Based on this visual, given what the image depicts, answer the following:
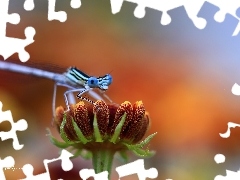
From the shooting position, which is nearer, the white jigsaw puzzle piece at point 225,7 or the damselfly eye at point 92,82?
the damselfly eye at point 92,82

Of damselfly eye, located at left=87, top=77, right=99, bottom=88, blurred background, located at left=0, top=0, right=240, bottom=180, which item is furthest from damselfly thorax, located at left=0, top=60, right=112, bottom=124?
blurred background, located at left=0, top=0, right=240, bottom=180

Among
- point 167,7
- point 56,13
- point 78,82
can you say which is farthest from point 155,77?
point 78,82

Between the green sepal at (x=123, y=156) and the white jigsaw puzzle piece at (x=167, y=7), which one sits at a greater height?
the white jigsaw puzzle piece at (x=167, y=7)

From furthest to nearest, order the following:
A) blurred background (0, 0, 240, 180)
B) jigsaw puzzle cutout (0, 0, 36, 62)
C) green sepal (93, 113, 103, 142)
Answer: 1. blurred background (0, 0, 240, 180)
2. jigsaw puzzle cutout (0, 0, 36, 62)
3. green sepal (93, 113, 103, 142)

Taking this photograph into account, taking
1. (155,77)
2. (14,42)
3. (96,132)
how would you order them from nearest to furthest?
(96,132) → (14,42) → (155,77)

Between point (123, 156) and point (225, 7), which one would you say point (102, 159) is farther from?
point (225, 7)

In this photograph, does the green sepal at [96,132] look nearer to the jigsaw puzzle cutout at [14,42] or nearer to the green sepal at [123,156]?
the green sepal at [123,156]

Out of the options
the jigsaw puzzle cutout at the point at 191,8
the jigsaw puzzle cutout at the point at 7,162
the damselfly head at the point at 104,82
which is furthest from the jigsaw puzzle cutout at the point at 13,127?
the jigsaw puzzle cutout at the point at 191,8

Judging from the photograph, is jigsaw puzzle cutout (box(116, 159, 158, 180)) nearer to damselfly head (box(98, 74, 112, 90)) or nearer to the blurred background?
damselfly head (box(98, 74, 112, 90))
